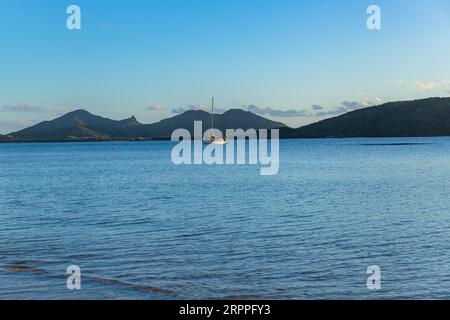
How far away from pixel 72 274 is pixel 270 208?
18944 millimetres

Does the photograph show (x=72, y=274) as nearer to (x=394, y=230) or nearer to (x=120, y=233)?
(x=120, y=233)

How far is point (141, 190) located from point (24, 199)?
10.1 meters

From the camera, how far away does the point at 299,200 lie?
40281mm

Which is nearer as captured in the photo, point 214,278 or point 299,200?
point 214,278

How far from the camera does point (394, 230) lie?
26891 millimetres
